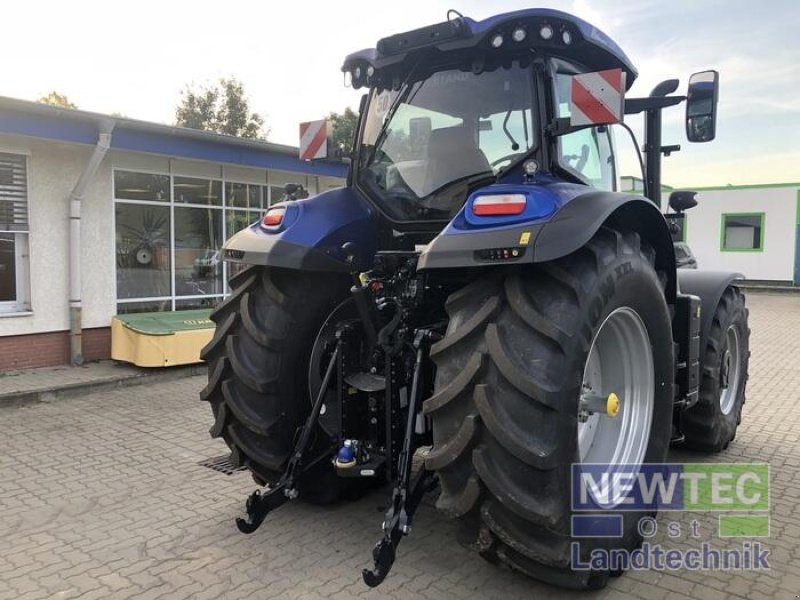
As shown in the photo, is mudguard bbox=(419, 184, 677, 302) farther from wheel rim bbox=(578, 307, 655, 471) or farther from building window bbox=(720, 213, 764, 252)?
building window bbox=(720, 213, 764, 252)

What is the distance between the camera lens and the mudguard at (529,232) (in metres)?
2.52

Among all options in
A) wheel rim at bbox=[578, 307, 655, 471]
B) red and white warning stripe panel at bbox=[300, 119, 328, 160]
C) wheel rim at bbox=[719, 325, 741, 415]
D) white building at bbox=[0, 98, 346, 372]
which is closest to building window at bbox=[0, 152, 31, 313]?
white building at bbox=[0, 98, 346, 372]

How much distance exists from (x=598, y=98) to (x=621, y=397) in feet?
5.02

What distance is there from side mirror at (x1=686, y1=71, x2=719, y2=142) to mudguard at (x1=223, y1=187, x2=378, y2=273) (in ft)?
7.02

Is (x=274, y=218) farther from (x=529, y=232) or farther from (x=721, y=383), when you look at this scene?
(x=721, y=383)

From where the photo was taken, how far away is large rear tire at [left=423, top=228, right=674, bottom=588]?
2.46m

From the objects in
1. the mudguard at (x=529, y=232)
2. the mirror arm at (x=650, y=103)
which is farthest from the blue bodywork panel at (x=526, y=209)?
the mirror arm at (x=650, y=103)

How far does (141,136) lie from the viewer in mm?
8430

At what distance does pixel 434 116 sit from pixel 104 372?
6.17 metres

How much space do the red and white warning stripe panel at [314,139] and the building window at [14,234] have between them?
5.35m

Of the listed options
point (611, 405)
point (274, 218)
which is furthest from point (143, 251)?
point (611, 405)

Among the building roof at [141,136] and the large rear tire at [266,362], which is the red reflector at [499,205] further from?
the building roof at [141,136]

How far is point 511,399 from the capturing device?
2492 mm

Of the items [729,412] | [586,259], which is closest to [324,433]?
[586,259]
